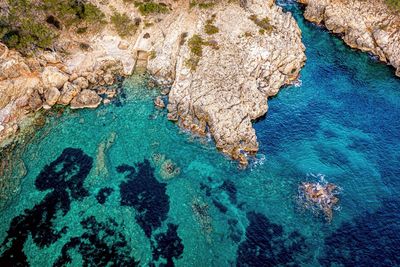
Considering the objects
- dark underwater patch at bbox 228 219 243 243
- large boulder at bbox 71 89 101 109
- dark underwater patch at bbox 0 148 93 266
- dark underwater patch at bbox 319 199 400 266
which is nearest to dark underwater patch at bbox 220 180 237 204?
dark underwater patch at bbox 228 219 243 243

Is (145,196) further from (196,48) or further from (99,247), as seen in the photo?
(196,48)

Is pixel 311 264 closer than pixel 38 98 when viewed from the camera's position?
Yes

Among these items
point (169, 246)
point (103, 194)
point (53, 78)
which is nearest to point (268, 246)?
point (169, 246)

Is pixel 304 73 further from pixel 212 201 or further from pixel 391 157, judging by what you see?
pixel 212 201

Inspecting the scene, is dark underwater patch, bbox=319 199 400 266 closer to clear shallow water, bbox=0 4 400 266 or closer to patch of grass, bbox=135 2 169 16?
clear shallow water, bbox=0 4 400 266

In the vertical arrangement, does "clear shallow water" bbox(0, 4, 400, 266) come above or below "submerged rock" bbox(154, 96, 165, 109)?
below

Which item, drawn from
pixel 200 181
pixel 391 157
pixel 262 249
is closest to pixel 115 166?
pixel 200 181

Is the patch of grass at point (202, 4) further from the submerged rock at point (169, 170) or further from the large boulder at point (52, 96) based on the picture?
the submerged rock at point (169, 170)
